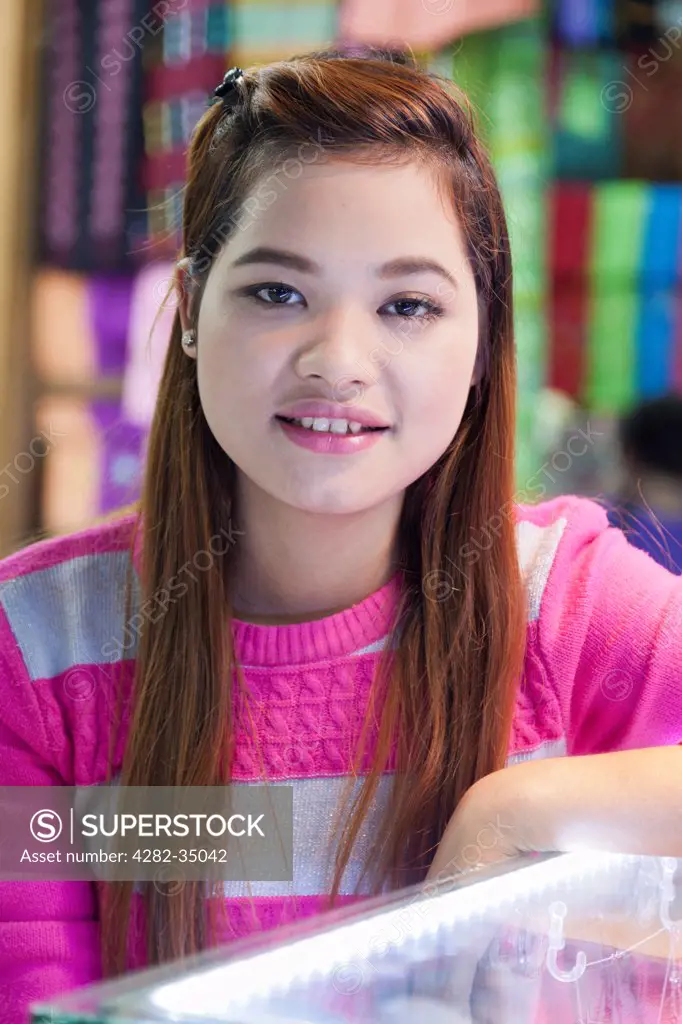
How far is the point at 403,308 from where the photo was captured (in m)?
0.68

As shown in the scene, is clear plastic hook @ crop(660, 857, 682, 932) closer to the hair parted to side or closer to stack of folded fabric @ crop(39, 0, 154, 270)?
the hair parted to side

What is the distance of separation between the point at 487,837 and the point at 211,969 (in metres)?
0.25

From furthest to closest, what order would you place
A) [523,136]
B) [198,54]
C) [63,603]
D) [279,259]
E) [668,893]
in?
1. [198,54]
2. [523,136]
3. [63,603]
4. [279,259]
5. [668,893]

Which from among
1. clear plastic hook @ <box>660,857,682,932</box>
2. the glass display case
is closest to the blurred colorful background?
clear plastic hook @ <box>660,857,682,932</box>

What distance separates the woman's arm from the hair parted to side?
0.09 metres

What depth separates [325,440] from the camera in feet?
2.21

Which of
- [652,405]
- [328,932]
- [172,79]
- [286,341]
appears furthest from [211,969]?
[172,79]

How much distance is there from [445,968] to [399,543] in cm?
40

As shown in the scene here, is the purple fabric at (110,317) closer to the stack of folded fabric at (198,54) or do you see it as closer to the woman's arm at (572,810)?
the stack of folded fabric at (198,54)

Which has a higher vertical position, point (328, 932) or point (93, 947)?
point (328, 932)

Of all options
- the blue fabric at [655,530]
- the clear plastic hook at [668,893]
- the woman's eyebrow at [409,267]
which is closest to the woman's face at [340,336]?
the woman's eyebrow at [409,267]

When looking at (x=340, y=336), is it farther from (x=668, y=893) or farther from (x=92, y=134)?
(x=92, y=134)

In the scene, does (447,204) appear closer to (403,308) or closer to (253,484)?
(403,308)

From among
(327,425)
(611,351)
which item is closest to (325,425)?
(327,425)
